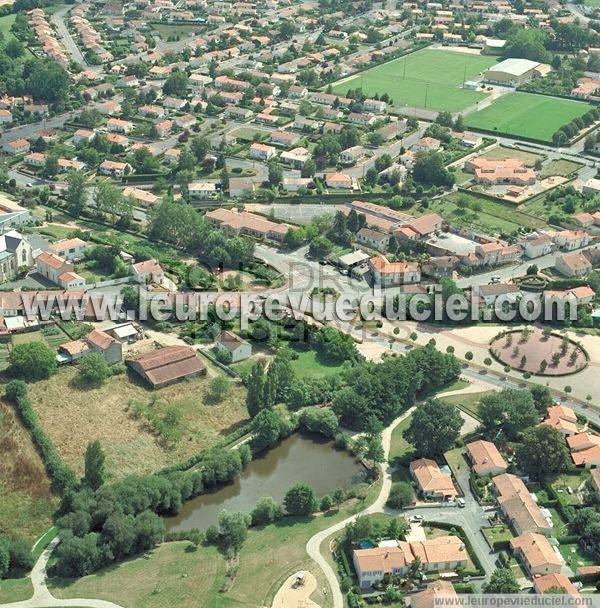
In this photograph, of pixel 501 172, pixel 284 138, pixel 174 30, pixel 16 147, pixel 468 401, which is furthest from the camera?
pixel 174 30

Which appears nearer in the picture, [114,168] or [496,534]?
[496,534]

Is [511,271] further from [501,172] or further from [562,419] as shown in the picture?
[562,419]

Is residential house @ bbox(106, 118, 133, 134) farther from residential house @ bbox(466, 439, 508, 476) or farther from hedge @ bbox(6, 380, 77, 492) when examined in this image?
residential house @ bbox(466, 439, 508, 476)

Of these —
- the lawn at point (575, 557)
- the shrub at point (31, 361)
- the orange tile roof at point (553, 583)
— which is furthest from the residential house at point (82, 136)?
the orange tile roof at point (553, 583)

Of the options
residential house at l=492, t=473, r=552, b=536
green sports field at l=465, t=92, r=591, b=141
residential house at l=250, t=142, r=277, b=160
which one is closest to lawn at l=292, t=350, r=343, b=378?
residential house at l=492, t=473, r=552, b=536

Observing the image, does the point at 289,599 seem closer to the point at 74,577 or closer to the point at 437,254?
the point at 74,577

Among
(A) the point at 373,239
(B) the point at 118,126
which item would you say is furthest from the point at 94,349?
(B) the point at 118,126

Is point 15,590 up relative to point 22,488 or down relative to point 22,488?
down
